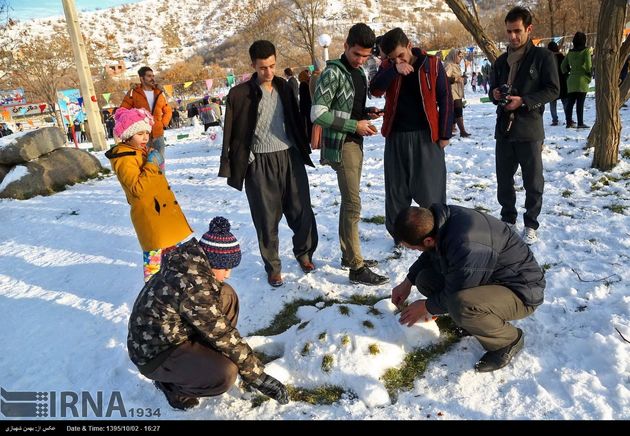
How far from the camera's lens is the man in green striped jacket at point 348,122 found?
307 centimetres

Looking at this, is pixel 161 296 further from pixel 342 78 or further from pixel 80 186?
pixel 80 186

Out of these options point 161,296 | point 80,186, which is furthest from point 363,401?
point 80,186

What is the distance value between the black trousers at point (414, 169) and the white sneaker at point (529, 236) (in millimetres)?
932

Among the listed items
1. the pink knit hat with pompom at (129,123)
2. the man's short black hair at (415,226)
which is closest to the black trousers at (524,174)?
the man's short black hair at (415,226)

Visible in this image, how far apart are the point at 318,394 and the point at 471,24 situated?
5334 millimetres

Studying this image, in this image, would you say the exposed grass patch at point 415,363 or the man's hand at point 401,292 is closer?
the exposed grass patch at point 415,363

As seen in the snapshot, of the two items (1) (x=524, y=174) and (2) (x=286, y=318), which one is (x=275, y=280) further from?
(1) (x=524, y=174)

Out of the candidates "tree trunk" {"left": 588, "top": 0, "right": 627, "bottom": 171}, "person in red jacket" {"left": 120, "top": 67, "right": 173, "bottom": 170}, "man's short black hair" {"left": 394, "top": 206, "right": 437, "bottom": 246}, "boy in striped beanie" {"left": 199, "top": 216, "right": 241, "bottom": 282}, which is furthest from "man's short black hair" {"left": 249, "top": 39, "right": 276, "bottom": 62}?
"tree trunk" {"left": 588, "top": 0, "right": 627, "bottom": 171}

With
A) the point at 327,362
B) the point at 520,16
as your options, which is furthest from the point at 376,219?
the point at 327,362

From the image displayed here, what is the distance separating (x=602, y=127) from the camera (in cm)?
517

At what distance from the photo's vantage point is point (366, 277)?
344 centimetres

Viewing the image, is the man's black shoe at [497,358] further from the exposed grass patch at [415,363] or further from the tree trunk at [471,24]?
the tree trunk at [471,24]

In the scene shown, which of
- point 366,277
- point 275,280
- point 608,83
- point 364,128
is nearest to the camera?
point 364,128

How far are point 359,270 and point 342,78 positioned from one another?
1508 mm
